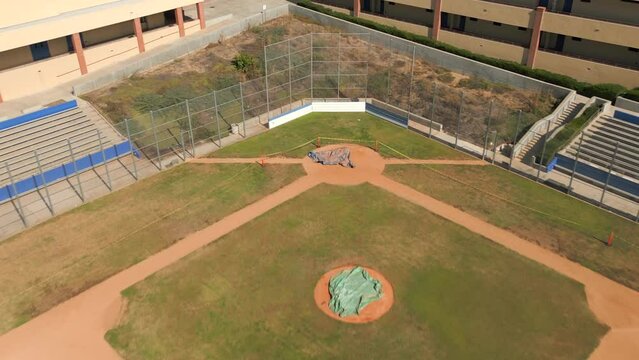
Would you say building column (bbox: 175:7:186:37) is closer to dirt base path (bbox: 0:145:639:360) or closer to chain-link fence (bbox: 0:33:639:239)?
chain-link fence (bbox: 0:33:639:239)

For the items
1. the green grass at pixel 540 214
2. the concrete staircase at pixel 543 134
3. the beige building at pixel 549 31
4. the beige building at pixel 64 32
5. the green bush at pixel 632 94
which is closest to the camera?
the green grass at pixel 540 214

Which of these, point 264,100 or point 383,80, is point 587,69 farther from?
point 264,100

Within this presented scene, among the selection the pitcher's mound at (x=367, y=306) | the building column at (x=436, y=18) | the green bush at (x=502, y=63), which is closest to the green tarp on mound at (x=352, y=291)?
the pitcher's mound at (x=367, y=306)

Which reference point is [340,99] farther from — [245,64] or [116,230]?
[116,230]

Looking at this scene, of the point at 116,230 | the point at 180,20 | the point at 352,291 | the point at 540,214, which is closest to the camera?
the point at 352,291

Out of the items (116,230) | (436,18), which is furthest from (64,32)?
(436,18)

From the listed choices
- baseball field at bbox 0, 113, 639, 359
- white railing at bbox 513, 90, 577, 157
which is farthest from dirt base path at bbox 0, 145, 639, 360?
white railing at bbox 513, 90, 577, 157

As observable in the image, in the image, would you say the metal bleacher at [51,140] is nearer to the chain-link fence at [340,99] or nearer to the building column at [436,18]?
the chain-link fence at [340,99]
